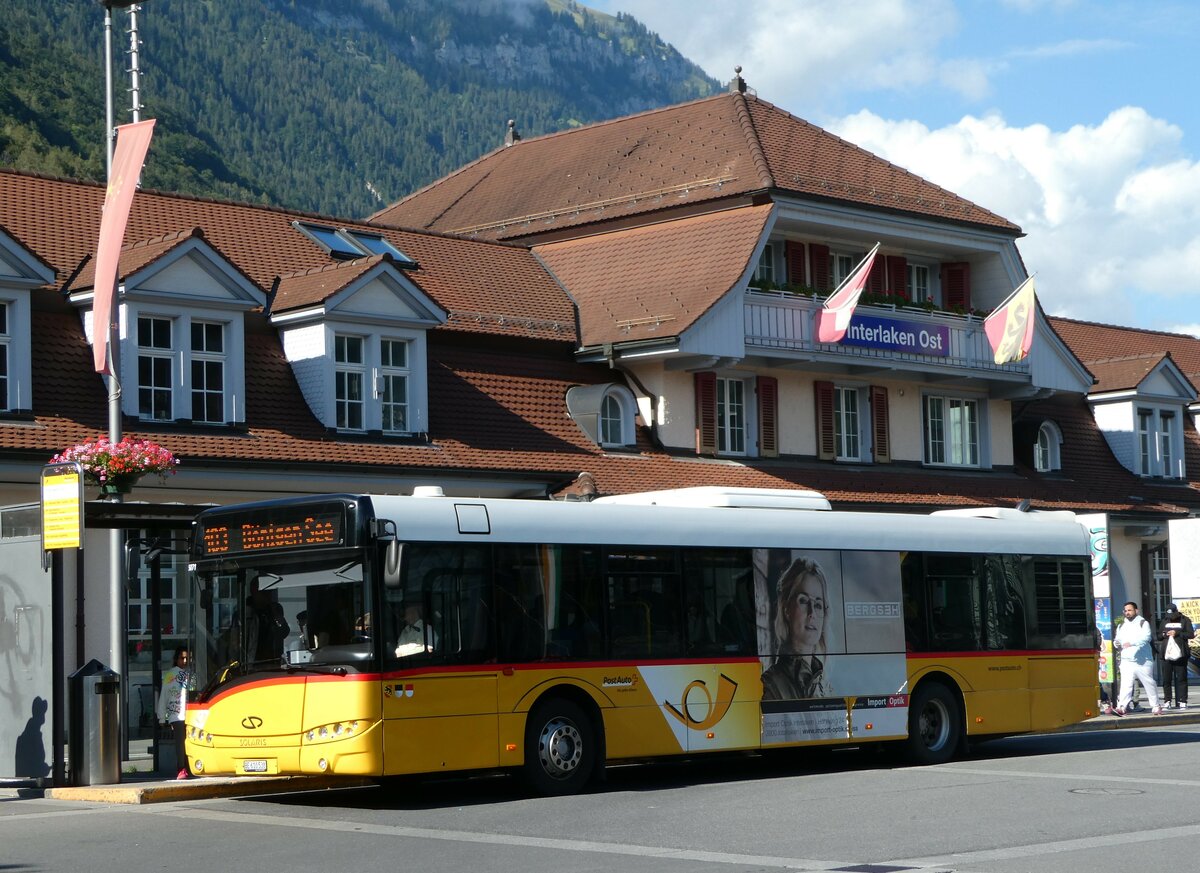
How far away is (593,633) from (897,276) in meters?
21.5

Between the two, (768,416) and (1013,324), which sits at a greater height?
(1013,324)

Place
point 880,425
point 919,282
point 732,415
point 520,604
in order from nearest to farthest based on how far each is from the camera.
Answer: point 520,604, point 732,415, point 880,425, point 919,282

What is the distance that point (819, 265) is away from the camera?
120 ft

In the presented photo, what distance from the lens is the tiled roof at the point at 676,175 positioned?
35.8m

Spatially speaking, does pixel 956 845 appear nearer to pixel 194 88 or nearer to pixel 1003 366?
pixel 1003 366

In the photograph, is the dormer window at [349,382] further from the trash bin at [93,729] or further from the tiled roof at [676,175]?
the trash bin at [93,729]

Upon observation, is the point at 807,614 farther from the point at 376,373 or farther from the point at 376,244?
the point at 376,244

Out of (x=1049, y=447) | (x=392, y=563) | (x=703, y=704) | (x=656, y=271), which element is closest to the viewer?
(x=392, y=563)

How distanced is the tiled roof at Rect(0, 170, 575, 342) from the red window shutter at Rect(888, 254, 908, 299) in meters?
7.27

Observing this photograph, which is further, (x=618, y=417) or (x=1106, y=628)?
(x=618, y=417)

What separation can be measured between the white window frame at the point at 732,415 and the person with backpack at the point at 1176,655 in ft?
26.6

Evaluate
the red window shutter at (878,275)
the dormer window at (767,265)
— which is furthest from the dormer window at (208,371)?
the red window shutter at (878,275)

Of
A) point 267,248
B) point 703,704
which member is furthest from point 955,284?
point 703,704

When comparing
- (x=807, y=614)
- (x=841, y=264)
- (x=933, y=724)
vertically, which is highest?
(x=841, y=264)
